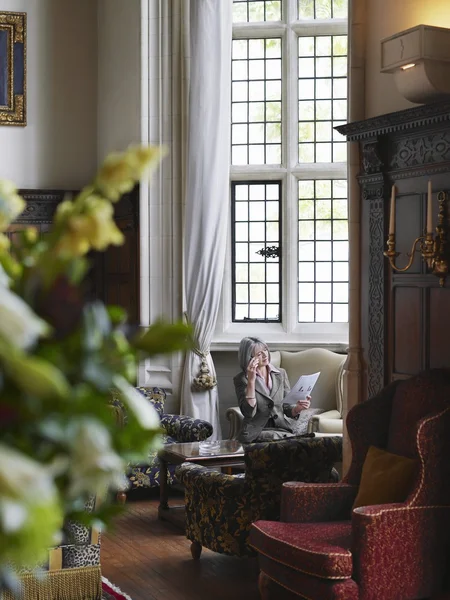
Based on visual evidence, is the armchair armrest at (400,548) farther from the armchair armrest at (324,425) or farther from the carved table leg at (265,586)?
the armchair armrest at (324,425)

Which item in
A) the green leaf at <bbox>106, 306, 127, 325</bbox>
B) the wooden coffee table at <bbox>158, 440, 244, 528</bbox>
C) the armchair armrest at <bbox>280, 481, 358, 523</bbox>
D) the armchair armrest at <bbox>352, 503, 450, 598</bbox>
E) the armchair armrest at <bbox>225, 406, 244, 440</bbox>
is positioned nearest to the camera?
the green leaf at <bbox>106, 306, 127, 325</bbox>

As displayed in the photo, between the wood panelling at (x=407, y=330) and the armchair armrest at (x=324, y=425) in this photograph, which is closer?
the wood panelling at (x=407, y=330)

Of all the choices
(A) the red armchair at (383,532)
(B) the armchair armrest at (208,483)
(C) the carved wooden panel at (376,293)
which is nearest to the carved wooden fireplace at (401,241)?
(C) the carved wooden panel at (376,293)

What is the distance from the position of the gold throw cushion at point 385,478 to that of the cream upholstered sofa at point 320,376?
2975 mm

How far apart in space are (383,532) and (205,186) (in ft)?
15.4

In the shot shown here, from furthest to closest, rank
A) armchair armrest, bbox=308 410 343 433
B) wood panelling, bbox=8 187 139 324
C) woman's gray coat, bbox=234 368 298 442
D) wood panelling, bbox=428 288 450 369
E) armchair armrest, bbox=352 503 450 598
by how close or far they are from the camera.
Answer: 1. wood panelling, bbox=8 187 139 324
2. armchair armrest, bbox=308 410 343 433
3. woman's gray coat, bbox=234 368 298 442
4. wood panelling, bbox=428 288 450 369
5. armchair armrest, bbox=352 503 450 598

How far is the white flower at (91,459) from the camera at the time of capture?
773 millimetres

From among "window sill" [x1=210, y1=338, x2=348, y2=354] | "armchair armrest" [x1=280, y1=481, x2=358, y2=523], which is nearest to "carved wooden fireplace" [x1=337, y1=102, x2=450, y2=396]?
"armchair armrest" [x1=280, y1=481, x2=358, y2=523]

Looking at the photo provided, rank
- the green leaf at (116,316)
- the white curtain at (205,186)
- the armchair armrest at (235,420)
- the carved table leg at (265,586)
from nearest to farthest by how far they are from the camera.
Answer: the green leaf at (116,316), the carved table leg at (265,586), the armchair armrest at (235,420), the white curtain at (205,186)

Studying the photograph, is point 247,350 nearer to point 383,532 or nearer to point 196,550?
point 196,550

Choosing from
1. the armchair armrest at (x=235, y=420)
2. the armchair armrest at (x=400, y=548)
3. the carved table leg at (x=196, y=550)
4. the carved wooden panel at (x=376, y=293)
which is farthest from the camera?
the armchair armrest at (x=235, y=420)

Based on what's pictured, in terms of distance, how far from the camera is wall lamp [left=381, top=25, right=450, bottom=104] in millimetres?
4820

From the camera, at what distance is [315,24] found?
9055mm

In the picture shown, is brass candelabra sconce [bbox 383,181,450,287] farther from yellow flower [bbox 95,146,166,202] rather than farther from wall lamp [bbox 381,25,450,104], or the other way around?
yellow flower [bbox 95,146,166,202]
